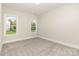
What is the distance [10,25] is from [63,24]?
2934 mm

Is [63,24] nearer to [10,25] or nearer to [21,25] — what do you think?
[21,25]

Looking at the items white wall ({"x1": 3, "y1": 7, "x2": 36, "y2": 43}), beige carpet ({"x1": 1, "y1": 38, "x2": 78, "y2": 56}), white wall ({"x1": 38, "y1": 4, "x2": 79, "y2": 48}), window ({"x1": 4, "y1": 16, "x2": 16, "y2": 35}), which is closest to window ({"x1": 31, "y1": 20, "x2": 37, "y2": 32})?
white wall ({"x1": 3, "y1": 7, "x2": 36, "y2": 43})

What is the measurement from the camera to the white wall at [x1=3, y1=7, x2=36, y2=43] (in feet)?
14.8

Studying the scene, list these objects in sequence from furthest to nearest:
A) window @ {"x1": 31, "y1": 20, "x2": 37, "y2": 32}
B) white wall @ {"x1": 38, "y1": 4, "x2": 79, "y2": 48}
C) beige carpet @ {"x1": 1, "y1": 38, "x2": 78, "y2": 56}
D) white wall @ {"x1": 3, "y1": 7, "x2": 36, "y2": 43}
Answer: window @ {"x1": 31, "y1": 20, "x2": 37, "y2": 32}, white wall @ {"x1": 3, "y1": 7, "x2": 36, "y2": 43}, white wall @ {"x1": 38, "y1": 4, "x2": 79, "y2": 48}, beige carpet @ {"x1": 1, "y1": 38, "x2": 78, "y2": 56}

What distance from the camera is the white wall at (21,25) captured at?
14.8 feet

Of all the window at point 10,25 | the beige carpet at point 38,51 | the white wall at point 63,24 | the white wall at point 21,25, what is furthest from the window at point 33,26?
the beige carpet at point 38,51

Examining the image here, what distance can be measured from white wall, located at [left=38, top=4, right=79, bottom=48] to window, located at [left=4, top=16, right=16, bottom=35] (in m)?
2.01

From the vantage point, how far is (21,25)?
205 inches

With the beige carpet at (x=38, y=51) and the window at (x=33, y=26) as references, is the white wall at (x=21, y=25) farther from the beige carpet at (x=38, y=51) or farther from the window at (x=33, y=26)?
the beige carpet at (x=38, y=51)

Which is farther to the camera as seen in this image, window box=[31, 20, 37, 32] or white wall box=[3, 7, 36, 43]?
window box=[31, 20, 37, 32]

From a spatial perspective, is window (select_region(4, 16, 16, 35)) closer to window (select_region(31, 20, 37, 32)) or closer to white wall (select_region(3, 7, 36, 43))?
white wall (select_region(3, 7, 36, 43))

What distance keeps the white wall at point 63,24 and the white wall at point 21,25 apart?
1.10 metres

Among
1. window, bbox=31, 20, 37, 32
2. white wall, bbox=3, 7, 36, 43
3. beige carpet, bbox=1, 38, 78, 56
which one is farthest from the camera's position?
window, bbox=31, 20, 37, 32

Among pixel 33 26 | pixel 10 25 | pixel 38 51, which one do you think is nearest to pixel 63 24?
pixel 38 51
